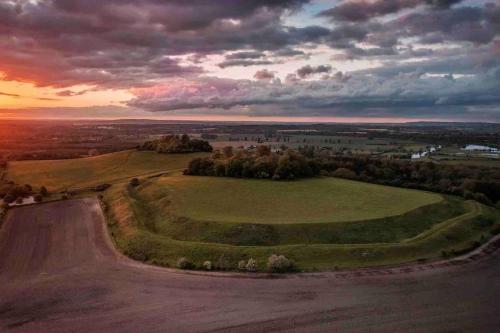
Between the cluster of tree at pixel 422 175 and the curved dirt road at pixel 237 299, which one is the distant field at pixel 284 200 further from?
the curved dirt road at pixel 237 299

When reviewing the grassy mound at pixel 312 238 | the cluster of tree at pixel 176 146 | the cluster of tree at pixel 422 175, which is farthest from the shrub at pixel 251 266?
the cluster of tree at pixel 176 146

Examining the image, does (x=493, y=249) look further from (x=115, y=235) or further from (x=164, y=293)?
(x=115, y=235)

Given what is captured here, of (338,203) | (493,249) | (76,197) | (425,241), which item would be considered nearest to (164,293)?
(425,241)

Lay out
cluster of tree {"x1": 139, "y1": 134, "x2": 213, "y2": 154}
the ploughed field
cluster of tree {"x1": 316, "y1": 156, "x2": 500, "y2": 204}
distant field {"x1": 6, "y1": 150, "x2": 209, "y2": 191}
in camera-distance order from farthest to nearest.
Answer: cluster of tree {"x1": 139, "y1": 134, "x2": 213, "y2": 154} < distant field {"x1": 6, "y1": 150, "x2": 209, "y2": 191} < cluster of tree {"x1": 316, "y1": 156, "x2": 500, "y2": 204} < the ploughed field

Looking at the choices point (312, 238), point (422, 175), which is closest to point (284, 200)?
point (312, 238)

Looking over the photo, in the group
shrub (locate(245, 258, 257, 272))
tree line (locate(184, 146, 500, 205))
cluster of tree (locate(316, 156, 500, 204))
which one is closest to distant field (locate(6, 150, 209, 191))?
tree line (locate(184, 146, 500, 205))

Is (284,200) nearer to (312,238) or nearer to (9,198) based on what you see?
(312,238)

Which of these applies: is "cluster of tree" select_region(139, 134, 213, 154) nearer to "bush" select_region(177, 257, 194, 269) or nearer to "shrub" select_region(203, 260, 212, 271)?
"bush" select_region(177, 257, 194, 269)
